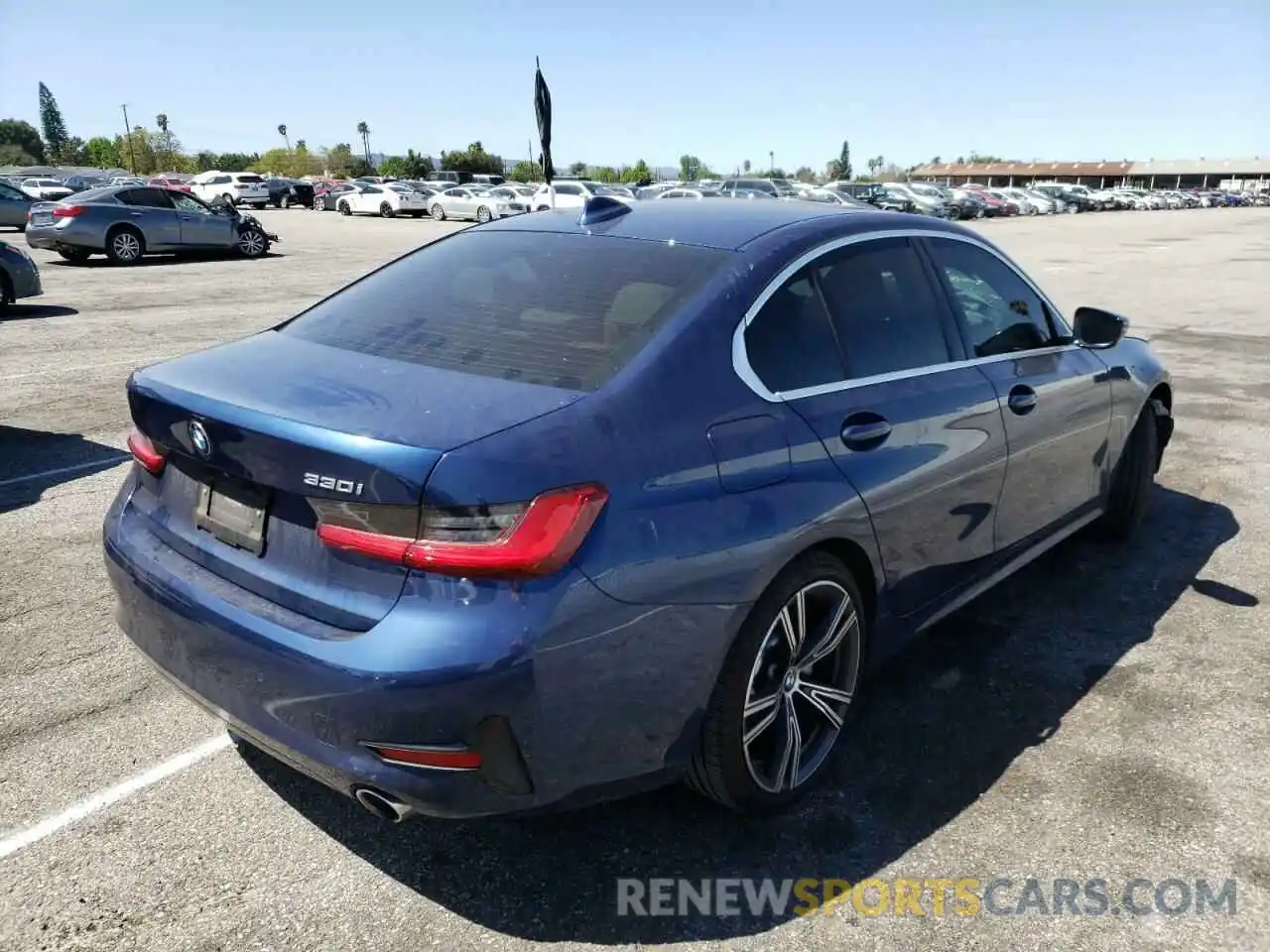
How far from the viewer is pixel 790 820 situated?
2871 mm

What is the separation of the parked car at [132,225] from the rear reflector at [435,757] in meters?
19.9

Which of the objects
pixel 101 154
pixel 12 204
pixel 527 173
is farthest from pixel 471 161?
pixel 12 204

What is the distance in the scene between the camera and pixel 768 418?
2648 mm

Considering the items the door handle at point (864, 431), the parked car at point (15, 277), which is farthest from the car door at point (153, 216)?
the door handle at point (864, 431)

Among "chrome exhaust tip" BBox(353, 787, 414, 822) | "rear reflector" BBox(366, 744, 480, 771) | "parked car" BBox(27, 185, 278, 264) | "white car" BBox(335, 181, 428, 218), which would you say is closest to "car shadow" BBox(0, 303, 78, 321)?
"parked car" BBox(27, 185, 278, 264)

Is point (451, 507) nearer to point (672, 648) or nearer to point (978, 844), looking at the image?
point (672, 648)

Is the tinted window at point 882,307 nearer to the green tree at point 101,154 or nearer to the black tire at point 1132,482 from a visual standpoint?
the black tire at point 1132,482

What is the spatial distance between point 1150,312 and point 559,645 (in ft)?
48.9

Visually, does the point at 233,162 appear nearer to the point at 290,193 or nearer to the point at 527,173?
the point at 527,173

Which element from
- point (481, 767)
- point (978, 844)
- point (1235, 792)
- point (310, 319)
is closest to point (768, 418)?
point (481, 767)

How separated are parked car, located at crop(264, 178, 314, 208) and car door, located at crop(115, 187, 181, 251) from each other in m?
33.6

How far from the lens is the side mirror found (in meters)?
4.20

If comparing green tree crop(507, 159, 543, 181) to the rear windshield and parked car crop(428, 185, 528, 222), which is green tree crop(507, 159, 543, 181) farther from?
the rear windshield

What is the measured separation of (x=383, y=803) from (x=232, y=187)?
170 feet
